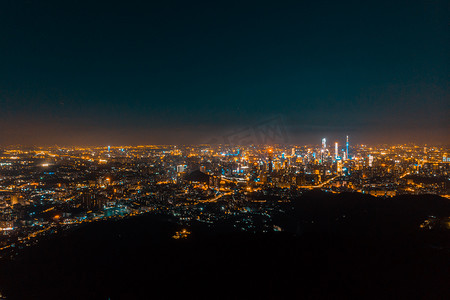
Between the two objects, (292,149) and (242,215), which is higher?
(292,149)

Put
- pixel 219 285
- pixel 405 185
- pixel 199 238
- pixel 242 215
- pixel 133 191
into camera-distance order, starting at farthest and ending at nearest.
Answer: pixel 405 185
pixel 133 191
pixel 242 215
pixel 199 238
pixel 219 285

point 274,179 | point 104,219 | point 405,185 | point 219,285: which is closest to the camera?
point 219,285

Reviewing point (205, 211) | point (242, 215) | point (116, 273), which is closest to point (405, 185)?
point (242, 215)

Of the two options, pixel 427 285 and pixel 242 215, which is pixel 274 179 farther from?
pixel 427 285

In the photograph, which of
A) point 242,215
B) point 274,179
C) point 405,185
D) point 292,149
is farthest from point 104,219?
point 292,149

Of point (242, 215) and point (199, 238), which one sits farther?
point (242, 215)

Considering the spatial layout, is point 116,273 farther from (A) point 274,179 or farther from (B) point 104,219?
→ (A) point 274,179
